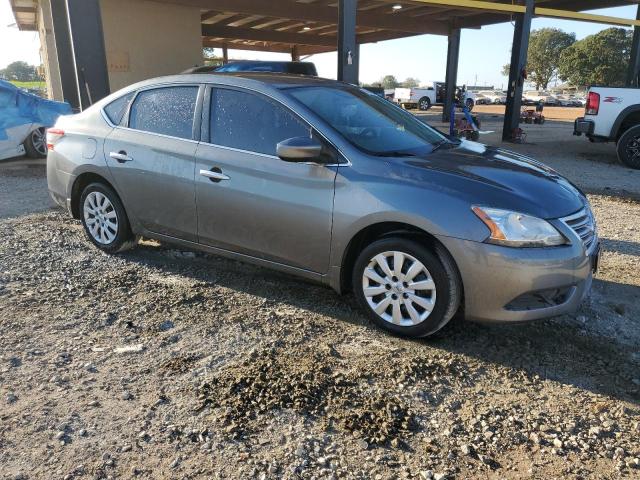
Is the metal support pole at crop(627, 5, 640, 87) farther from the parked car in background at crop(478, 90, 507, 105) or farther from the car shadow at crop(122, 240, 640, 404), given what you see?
the parked car in background at crop(478, 90, 507, 105)

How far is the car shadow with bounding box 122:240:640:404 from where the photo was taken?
314cm

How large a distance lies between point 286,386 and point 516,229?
5.31 ft

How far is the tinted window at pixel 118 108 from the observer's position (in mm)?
Result: 4734

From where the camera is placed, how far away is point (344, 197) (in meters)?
3.47

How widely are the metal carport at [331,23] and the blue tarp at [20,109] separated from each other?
0.93 metres

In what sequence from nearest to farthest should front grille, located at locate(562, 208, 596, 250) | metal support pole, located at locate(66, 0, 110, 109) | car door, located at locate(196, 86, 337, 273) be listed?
front grille, located at locate(562, 208, 596, 250) → car door, located at locate(196, 86, 337, 273) → metal support pole, located at locate(66, 0, 110, 109)

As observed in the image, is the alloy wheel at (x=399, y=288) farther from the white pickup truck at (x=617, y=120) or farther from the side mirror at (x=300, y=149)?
the white pickup truck at (x=617, y=120)

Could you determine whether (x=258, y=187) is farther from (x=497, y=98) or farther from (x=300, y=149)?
(x=497, y=98)

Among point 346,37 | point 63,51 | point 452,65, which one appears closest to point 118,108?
point 346,37

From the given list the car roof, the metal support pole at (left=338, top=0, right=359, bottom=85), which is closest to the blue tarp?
the metal support pole at (left=338, top=0, right=359, bottom=85)

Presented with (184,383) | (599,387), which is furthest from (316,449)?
(599,387)

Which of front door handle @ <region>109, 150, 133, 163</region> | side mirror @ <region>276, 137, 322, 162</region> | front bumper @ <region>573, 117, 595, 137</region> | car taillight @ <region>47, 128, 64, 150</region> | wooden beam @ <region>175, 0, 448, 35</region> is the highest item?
wooden beam @ <region>175, 0, 448, 35</region>

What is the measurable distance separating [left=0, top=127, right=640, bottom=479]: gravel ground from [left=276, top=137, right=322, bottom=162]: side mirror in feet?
3.80

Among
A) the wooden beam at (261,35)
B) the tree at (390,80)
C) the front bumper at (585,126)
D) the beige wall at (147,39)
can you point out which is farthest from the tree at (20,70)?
the front bumper at (585,126)
